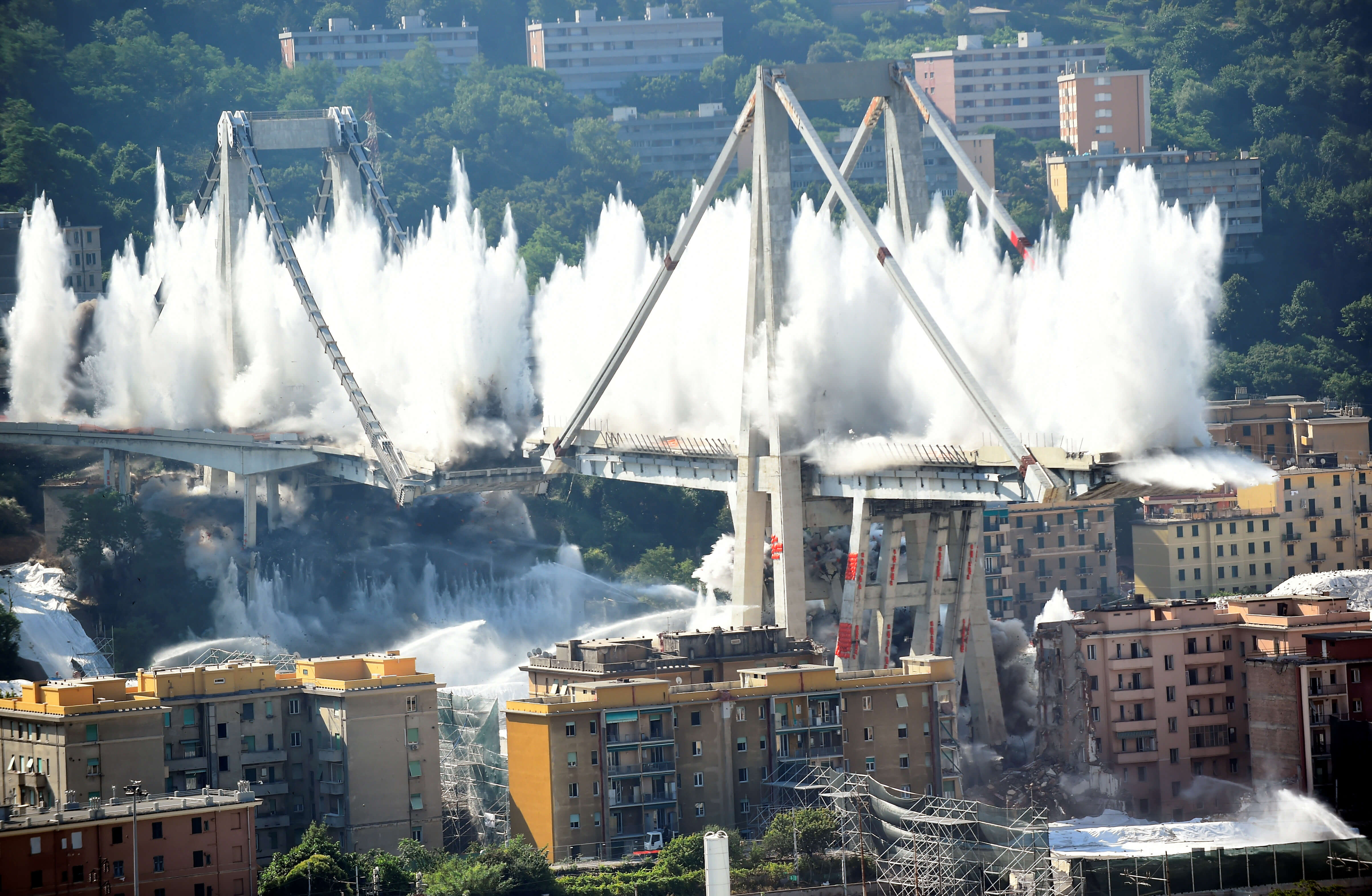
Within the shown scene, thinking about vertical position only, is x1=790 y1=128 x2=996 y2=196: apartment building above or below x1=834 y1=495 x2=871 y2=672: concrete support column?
above

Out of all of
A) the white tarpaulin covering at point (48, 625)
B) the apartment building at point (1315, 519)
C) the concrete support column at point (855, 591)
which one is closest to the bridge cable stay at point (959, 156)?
the concrete support column at point (855, 591)

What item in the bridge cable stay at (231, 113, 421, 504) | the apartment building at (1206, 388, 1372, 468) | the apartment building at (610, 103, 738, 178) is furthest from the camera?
the apartment building at (610, 103, 738, 178)

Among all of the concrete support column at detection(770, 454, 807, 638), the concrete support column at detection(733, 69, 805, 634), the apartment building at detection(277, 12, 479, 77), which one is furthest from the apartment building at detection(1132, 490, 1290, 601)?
the apartment building at detection(277, 12, 479, 77)

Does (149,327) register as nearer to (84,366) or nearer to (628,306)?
(84,366)

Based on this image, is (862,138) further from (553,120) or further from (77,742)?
(553,120)

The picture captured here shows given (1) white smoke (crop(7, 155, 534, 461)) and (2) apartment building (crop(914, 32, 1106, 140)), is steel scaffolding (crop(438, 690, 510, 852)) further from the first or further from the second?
(2) apartment building (crop(914, 32, 1106, 140))

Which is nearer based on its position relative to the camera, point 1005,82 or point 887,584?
point 887,584

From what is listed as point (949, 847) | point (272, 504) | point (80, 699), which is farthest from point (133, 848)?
point (272, 504)

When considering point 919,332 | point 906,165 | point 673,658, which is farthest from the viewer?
point 906,165
